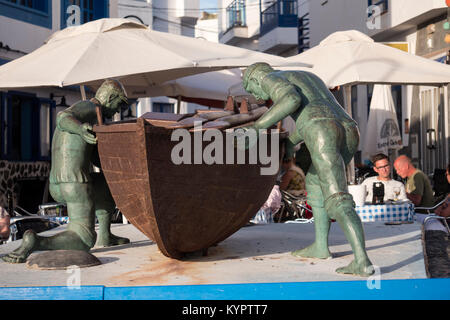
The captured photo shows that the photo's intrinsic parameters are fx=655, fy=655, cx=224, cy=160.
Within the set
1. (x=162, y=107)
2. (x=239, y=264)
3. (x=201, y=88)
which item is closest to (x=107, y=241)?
(x=239, y=264)

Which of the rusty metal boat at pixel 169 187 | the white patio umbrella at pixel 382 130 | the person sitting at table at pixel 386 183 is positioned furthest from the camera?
the white patio umbrella at pixel 382 130

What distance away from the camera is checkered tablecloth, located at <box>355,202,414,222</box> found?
682cm

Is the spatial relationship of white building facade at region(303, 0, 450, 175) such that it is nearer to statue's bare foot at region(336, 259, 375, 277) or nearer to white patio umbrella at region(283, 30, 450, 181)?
white patio umbrella at region(283, 30, 450, 181)

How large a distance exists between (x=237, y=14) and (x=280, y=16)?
350 inches

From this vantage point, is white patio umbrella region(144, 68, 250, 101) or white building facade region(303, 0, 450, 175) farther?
white building facade region(303, 0, 450, 175)

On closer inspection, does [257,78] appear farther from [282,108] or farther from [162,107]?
[162,107]

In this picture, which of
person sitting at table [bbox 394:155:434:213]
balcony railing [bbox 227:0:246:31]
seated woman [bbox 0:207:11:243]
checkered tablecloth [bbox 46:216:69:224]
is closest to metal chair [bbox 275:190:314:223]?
person sitting at table [bbox 394:155:434:213]

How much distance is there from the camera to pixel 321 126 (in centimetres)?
418

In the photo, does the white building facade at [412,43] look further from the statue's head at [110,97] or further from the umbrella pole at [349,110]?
the statue's head at [110,97]

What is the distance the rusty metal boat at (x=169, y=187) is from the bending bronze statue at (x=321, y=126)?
1.41ft

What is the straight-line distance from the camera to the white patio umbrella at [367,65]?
8320 millimetres

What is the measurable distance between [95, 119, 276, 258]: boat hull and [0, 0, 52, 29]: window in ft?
30.5

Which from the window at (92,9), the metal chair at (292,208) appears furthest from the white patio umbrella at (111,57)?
the window at (92,9)
